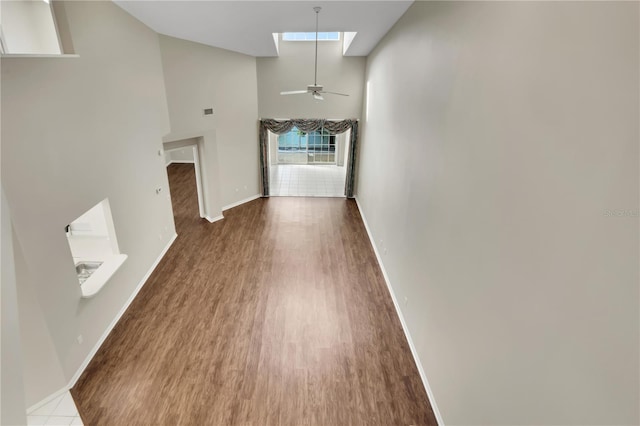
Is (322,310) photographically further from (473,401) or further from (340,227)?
(340,227)

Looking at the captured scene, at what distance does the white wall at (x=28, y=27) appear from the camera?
340 centimetres

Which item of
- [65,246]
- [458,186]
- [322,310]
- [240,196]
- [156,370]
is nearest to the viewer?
[458,186]

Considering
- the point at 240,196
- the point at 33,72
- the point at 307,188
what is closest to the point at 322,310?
the point at 33,72

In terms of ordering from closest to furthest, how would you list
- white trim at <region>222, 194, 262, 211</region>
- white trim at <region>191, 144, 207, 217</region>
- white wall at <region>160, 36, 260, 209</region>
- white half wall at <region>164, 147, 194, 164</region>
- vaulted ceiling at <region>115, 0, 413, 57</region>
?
vaulted ceiling at <region>115, 0, 413, 57</region> < white wall at <region>160, 36, 260, 209</region> < white trim at <region>191, 144, 207, 217</region> < white trim at <region>222, 194, 262, 211</region> < white half wall at <region>164, 147, 194, 164</region>

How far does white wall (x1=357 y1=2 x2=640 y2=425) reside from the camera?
1362mm

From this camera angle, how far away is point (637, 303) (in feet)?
4.16

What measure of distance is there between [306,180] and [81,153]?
8293 mm

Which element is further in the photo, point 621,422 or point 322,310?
point 322,310

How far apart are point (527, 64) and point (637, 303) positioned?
143cm

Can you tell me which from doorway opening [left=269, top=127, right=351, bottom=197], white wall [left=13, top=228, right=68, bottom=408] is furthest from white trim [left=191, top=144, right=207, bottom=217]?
white wall [left=13, top=228, right=68, bottom=408]

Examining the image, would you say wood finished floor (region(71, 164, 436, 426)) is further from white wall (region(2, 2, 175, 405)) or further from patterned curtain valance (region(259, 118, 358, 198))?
patterned curtain valance (region(259, 118, 358, 198))

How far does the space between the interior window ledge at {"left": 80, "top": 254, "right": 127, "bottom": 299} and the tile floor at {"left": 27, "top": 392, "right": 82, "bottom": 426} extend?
1198 millimetres

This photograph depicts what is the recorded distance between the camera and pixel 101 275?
4117mm

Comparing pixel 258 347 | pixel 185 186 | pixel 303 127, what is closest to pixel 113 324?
pixel 258 347
